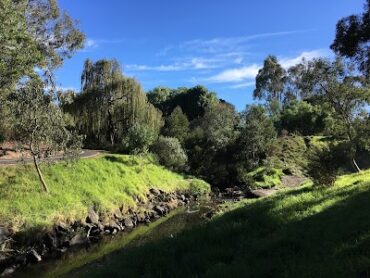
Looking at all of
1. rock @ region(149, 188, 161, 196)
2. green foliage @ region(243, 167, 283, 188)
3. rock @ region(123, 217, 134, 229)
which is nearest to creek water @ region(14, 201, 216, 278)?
rock @ region(123, 217, 134, 229)

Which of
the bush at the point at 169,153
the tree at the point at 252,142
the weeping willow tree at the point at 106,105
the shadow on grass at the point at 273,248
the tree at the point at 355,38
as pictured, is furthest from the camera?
the tree at the point at 252,142

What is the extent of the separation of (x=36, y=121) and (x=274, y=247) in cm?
1956

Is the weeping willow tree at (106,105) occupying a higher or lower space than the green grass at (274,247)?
higher

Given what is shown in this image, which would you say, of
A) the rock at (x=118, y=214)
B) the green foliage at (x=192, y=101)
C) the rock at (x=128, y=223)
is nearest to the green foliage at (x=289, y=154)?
the green foliage at (x=192, y=101)

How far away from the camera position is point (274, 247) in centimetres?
1098

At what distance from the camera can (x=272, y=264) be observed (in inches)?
376

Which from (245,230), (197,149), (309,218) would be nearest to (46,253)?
(245,230)

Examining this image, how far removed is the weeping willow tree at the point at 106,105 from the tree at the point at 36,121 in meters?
20.7

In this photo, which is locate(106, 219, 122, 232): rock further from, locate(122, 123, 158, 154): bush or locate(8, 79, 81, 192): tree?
locate(122, 123, 158, 154): bush

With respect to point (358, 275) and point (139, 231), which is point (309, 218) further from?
point (139, 231)

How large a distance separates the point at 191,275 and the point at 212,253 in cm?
170

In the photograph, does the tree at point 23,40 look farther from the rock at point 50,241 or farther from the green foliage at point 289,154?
the green foliage at point 289,154

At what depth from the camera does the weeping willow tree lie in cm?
4950

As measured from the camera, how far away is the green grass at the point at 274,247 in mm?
9078
